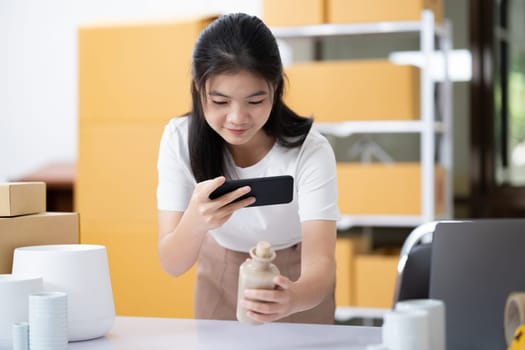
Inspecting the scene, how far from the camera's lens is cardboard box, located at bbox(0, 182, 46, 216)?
159 cm

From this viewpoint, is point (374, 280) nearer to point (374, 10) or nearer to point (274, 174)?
point (374, 10)

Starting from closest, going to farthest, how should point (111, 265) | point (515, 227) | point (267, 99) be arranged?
point (515, 227), point (267, 99), point (111, 265)

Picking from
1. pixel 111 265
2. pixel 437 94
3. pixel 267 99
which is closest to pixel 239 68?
pixel 267 99

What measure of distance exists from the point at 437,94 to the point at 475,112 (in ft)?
1.98

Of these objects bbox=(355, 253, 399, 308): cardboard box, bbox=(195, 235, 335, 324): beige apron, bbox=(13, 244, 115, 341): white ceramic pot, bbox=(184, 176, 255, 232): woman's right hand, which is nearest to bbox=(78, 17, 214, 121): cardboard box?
bbox=(355, 253, 399, 308): cardboard box

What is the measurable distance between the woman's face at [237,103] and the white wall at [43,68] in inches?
123

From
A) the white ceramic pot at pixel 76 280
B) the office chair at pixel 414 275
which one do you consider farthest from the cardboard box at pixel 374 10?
the white ceramic pot at pixel 76 280

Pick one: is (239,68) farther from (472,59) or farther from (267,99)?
(472,59)

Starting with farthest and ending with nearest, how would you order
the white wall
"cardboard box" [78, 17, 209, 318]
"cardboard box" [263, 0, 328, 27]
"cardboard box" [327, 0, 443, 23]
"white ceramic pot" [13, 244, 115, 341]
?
the white wall, "cardboard box" [263, 0, 328, 27], "cardboard box" [327, 0, 443, 23], "cardboard box" [78, 17, 209, 318], "white ceramic pot" [13, 244, 115, 341]

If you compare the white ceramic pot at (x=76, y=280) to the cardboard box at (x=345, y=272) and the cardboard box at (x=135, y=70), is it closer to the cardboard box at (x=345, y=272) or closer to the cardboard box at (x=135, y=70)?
the cardboard box at (x=135, y=70)

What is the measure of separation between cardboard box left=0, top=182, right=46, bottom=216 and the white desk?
0.29 m

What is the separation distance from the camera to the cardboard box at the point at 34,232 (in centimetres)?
158

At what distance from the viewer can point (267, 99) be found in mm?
1646

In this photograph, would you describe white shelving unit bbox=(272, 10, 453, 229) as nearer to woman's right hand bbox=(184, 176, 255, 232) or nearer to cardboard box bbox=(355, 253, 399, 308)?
cardboard box bbox=(355, 253, 399, 308)
